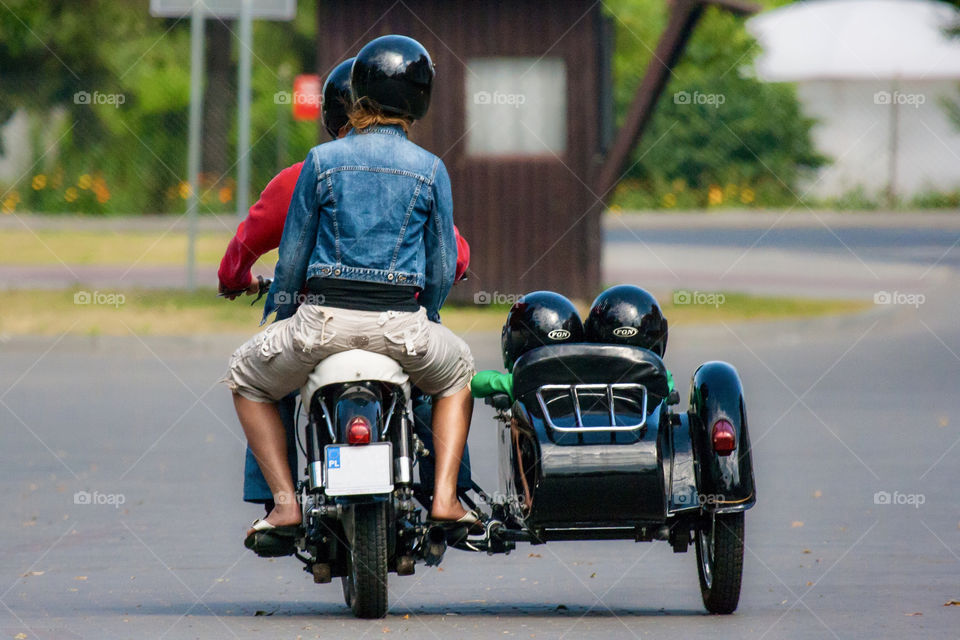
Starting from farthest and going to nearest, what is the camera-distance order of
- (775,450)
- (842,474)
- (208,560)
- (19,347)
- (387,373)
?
(19,347)
(775,450)
(842,474)
(208,560)
(387,373)

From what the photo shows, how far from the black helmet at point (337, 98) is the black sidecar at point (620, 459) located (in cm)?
91

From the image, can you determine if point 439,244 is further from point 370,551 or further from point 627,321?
point 370,551

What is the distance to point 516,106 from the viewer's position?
56.5 ft

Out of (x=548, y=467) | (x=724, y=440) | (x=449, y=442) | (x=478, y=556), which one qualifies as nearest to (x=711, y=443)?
(x=724, y=440)

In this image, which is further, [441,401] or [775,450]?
[775,450]

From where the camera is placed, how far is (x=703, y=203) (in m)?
38.3

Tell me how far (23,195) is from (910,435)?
22911 millimetres

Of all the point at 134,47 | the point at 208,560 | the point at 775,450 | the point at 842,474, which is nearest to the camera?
the point at 208,560

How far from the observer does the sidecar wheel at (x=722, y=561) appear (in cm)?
508

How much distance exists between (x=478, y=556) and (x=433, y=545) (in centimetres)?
165

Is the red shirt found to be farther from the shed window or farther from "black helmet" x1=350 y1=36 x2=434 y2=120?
the shed window

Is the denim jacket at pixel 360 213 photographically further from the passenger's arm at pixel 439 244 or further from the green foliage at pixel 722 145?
the green foliage at pixel 722 145

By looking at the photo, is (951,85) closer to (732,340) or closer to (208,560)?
(732,340)

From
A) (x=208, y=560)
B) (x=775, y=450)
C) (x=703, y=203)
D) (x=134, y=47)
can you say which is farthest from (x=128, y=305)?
(x=703, y=203)
